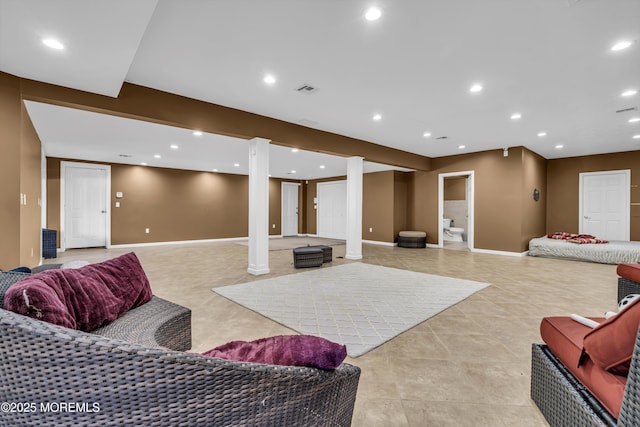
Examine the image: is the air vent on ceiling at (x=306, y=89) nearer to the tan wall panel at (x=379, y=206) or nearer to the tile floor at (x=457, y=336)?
the tile floor at (x=457, y=336)

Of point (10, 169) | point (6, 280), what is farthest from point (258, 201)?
point (6, 280)

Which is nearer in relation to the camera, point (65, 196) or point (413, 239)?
point (65, 196)

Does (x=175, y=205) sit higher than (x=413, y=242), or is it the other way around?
(x=175, y=205)

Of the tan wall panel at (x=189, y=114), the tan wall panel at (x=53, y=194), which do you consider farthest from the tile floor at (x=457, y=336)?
the tan wall panel at (x=53, y=194)

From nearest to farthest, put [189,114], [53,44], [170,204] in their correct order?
[53,44] < [189,114] < [170,204]

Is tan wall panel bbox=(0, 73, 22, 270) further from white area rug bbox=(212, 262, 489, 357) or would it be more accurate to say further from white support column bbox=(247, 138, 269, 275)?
white support column bbox=(247, 138, 269, 275)

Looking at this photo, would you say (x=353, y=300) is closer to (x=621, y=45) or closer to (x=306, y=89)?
(x=306, y=89)

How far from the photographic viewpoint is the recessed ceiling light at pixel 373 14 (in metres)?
Result: 2.20

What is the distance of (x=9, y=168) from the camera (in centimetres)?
292

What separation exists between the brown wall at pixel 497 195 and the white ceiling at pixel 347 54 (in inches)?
90.4

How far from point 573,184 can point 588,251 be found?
2786 mm

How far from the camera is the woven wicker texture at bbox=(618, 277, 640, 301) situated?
3.02 meters

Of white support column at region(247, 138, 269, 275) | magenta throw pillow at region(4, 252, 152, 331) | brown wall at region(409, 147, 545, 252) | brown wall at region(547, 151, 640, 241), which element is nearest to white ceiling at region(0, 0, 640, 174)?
white support column at region(247, 138, 269, 275)

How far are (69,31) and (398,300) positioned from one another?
397 cm
